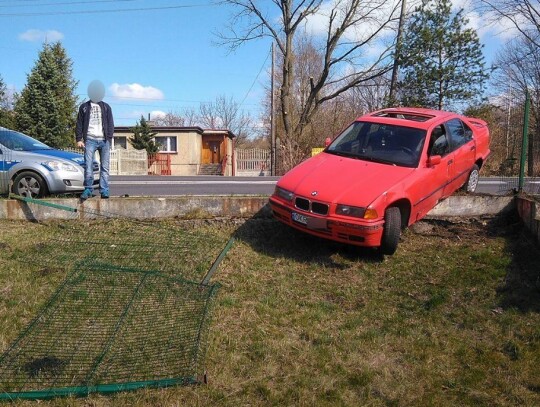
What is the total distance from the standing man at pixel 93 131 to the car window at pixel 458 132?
16.8ft

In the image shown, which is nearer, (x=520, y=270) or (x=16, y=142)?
(x=520, y=270)

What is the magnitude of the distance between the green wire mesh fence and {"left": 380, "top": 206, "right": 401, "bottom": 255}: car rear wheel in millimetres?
2022

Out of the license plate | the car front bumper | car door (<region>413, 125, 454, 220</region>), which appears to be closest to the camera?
the car front bumper

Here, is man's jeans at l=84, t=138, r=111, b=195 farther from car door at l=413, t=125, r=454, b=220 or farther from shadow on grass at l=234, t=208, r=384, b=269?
car door at l=413, t=125, r=454, b=220

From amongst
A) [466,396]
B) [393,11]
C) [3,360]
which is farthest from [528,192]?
[393,11]

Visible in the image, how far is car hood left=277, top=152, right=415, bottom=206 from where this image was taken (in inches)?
232

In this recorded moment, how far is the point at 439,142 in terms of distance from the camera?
7.00 m

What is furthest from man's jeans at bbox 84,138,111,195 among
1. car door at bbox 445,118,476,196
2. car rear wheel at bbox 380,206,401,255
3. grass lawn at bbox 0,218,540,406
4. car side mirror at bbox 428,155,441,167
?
car door at bbox 445,118,476,196

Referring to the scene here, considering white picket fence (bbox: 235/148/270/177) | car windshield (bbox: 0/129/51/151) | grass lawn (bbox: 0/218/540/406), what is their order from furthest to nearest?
white picket fence (bbox: 235/148/270/177)
car windshield (bbox: 0/129/51/151)
grass lawn (bbox: 0/218/540/406)

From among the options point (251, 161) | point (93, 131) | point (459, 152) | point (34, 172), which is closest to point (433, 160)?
point (459, 152)

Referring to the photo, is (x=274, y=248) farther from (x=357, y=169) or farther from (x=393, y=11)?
(x=393, y=11)

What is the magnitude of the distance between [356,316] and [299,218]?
1.60m

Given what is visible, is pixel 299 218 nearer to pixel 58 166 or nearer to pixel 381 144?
pixel 381 144

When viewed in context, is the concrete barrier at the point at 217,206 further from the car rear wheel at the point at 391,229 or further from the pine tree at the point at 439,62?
the pine tree at the point at 439,62
